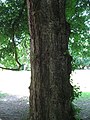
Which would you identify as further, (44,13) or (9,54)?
(9,54)

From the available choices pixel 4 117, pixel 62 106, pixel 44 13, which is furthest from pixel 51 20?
pixel 4 117

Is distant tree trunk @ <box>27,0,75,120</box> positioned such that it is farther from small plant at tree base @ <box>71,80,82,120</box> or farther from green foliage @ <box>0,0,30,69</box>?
green foliage @ <box>0,0,30,69</box>

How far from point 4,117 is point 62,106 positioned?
2.94 m

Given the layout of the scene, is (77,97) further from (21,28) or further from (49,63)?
(21,28)

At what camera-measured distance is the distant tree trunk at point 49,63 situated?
20.4 ft

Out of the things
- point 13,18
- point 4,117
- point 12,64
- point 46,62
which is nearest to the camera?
point 46,62

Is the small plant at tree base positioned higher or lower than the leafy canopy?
lower

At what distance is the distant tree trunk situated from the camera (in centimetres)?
621

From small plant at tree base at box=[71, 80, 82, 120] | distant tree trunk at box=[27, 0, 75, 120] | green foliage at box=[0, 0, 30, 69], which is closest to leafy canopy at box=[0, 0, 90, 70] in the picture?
green foliage at box=[0, 0, 30, 69]

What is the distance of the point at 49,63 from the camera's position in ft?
20.3

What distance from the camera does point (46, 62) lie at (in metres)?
6.20

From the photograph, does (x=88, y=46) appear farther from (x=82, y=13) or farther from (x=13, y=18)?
(x=13, y=18)

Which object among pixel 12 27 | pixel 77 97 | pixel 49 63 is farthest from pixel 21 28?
pixel 49 63

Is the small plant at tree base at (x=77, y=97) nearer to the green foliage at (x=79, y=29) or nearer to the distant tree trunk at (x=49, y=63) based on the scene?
the distant tree trunk at (x=49, y=63)
